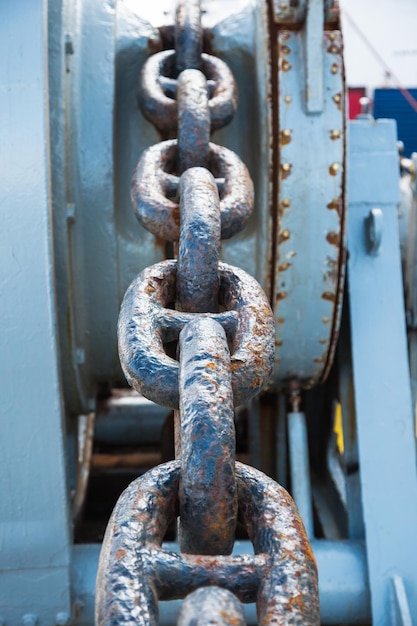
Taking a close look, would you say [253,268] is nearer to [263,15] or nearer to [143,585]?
[263,15]

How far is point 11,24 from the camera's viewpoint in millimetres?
1441

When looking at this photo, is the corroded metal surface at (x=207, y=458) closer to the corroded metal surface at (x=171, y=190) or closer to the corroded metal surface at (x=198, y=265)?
the corroded metal surface at (x=198, y=265)

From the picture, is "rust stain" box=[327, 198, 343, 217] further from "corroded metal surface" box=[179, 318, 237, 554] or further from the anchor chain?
"corroded metal surface" box=[179, 318, 237, 554]

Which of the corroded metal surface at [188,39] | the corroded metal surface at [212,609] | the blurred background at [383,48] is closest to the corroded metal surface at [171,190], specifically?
the corroded metal surface at [188,39]

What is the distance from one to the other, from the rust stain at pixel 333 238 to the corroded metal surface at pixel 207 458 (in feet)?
3.25

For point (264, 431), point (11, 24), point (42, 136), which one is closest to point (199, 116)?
point (42, 136)

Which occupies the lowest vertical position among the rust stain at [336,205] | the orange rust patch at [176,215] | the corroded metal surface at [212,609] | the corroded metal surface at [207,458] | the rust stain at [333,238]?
the corroded metal surface at [212,609]

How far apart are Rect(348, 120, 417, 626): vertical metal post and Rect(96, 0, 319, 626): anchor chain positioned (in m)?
0.87

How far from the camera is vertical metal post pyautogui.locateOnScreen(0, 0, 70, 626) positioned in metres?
1.38

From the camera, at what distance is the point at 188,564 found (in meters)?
0.66

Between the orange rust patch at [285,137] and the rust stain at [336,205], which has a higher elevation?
the orange rust patch at [285,137]

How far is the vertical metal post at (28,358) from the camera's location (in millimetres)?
1383

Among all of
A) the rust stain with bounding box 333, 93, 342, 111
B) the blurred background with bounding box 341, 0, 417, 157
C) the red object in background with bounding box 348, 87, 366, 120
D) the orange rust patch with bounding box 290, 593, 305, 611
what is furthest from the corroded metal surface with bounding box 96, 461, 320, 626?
the blurred background with bounding box 341, 0, 417, 157

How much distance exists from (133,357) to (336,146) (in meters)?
1.01
